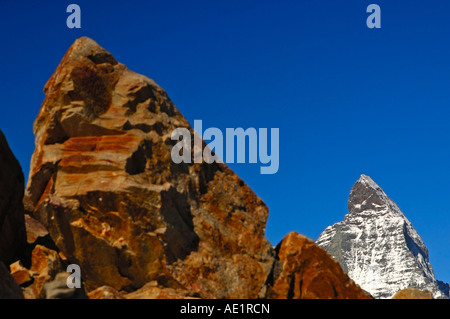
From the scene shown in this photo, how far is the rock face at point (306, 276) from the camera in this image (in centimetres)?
3103

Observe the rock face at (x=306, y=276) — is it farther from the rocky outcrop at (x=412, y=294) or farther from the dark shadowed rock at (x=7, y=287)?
the dark shadowed rock at (x=7, y=287)

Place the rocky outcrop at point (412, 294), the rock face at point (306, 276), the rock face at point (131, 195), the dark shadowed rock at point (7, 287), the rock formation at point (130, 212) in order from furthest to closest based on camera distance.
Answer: the rocky outcrop at point (412, 294), the rock face at point (306, 276), the rock face at point (131, 195), the rock formation at point (130, 212), the dark shadowed rock at point (7, 287)

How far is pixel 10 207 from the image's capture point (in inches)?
1128

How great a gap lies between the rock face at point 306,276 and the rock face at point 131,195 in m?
0.70

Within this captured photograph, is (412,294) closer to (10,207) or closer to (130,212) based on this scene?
(130,212)

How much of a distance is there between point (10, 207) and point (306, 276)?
39.1 feet

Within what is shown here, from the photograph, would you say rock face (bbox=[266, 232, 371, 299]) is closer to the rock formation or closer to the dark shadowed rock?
the rock formation

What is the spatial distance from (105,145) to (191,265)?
5847mm

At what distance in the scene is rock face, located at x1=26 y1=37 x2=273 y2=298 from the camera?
29.1 m

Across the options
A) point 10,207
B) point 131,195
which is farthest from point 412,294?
point 10,207

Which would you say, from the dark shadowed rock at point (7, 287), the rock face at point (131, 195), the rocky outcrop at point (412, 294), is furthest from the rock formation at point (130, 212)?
the rocky outcrop at point (412, 294)
